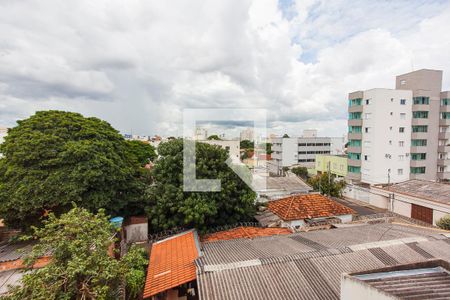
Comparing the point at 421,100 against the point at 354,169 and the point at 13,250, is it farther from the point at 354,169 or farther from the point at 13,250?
the point at 13,250

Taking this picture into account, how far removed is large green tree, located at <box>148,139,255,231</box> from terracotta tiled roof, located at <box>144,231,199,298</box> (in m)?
0.98

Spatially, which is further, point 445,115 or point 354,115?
point 354,115

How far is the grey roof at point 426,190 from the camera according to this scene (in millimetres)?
13581

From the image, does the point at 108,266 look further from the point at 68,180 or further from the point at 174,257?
the point at 68,180

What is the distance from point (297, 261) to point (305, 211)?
19.7 feet

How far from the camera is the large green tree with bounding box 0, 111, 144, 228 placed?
8406 millimetres

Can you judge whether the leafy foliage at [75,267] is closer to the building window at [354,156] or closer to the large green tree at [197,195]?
the large green tree at [197,195]

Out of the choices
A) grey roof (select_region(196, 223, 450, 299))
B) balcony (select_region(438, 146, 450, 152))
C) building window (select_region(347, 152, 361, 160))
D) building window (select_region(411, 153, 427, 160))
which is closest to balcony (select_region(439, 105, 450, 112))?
balcony (select_region(438, 146, 450, 152))

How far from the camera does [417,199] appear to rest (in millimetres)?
14234

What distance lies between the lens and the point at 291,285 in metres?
5.34

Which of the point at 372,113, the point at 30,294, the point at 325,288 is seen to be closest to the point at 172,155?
the point at 30,294

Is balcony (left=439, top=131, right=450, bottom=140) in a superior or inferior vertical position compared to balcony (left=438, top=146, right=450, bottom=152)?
superior

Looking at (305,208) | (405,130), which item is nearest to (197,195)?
(305,208)

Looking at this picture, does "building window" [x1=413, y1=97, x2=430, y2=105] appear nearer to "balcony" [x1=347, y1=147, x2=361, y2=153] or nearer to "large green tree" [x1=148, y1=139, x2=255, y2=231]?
"balcony" [x1=347, y1=147, x2=361, y2=153]
